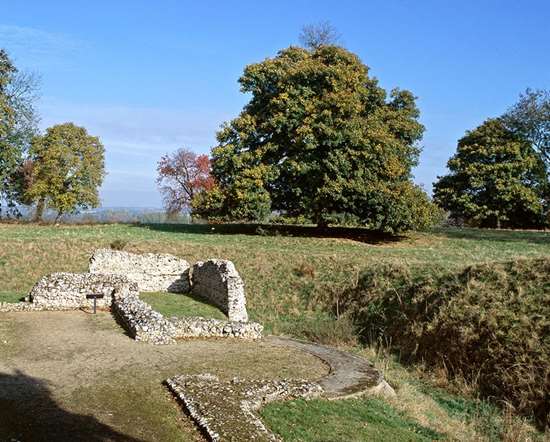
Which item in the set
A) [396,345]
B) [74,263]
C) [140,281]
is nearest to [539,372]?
[396,345]

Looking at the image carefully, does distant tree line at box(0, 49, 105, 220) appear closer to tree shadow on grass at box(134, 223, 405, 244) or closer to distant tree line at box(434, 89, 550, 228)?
tree shadow on grass at box(134, 223, 405, 244)

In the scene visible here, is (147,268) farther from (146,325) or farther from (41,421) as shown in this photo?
(41,421)

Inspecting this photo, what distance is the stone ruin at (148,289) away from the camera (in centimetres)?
1593

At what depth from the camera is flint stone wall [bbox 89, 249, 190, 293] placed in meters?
23.2

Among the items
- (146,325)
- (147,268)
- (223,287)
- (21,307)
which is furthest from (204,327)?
(147,268)

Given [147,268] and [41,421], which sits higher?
[147,268]

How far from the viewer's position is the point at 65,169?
42.5 m

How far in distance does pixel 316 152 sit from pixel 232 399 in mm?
21615

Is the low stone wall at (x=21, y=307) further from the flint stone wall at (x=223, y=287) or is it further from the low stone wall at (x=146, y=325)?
the flint stone wall at (x=223, y=287)

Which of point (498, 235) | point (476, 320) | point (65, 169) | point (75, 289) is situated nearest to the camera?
point (476, 320)

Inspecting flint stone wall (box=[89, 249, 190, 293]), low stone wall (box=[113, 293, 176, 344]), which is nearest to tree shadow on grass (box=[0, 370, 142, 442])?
low stone wall (box=[113, 293, 176, 344])

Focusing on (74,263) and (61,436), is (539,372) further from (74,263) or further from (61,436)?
(74,263)

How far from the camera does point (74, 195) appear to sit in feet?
140

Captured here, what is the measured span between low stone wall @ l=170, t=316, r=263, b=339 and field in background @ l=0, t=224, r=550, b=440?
128 inches
